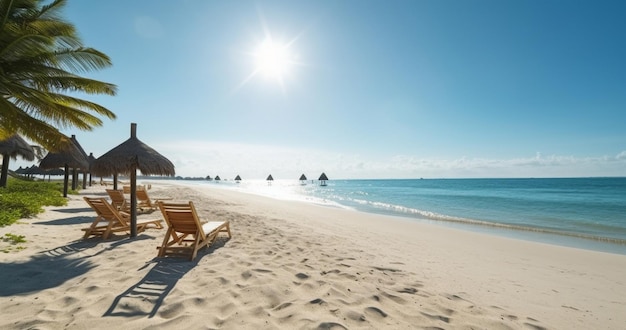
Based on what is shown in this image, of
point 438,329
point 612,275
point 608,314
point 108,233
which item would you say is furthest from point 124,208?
point 612,275

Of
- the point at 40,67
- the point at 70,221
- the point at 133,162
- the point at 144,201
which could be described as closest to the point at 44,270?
the point at 133,162

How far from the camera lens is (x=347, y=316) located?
2.94m

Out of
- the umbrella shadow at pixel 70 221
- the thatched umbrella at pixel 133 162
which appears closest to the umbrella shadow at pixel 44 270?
the thatched umbrella at pixel 133 162

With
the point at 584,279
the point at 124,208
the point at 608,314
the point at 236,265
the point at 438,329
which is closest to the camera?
the point at 438,329

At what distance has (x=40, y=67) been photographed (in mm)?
7434

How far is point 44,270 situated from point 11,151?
1797 cm

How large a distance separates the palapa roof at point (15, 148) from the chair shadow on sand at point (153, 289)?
1777 centimetres

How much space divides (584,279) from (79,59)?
12.1 metres

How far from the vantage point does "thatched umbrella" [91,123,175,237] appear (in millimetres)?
6238

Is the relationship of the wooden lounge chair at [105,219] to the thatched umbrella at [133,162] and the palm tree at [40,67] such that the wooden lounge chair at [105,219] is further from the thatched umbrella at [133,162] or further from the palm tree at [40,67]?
the palm tree at [40,67]

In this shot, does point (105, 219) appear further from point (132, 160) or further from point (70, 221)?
point (70, 221)

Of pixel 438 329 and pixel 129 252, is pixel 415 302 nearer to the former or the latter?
pixel 438 329

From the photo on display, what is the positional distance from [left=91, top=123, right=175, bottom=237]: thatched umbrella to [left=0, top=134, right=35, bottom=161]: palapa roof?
1459cm

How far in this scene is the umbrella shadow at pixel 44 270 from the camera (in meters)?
3.49
